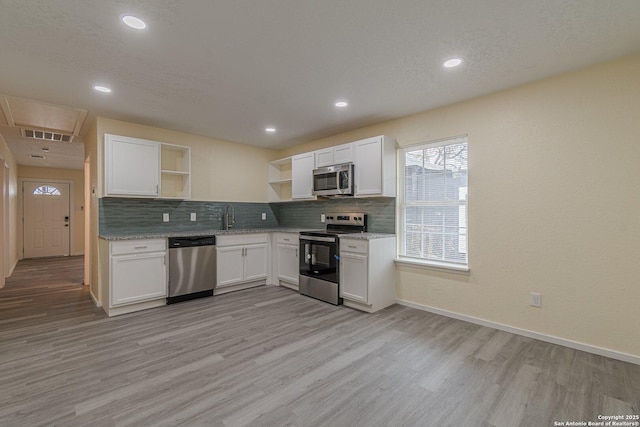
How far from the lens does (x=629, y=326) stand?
7.92ft

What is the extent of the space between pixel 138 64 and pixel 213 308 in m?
2.81

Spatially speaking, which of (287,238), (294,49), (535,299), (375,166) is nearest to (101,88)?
(294,49)

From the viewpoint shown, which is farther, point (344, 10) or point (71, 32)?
point (71, 32)

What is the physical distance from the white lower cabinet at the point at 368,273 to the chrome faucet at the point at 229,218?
220 centimetres

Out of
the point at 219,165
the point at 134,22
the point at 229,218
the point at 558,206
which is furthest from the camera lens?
the point at 229,218

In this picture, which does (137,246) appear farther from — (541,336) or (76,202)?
(76,202)

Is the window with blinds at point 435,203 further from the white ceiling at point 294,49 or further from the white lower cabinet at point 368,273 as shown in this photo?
the white ceiling at point 294,49

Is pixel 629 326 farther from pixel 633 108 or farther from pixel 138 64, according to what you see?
pixel 138 64

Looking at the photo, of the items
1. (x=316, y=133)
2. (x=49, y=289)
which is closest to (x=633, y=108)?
(x=316, y=133)

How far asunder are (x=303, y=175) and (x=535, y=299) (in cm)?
342

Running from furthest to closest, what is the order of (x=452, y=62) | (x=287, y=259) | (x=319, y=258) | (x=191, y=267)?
(x=287, y=259) → (x=319, y=258) → (x=191, y=267) → (x=452, y=62)

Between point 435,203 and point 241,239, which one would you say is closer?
point 435,203

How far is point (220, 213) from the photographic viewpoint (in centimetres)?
509

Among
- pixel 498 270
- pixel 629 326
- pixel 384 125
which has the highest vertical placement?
pixel 384 125
